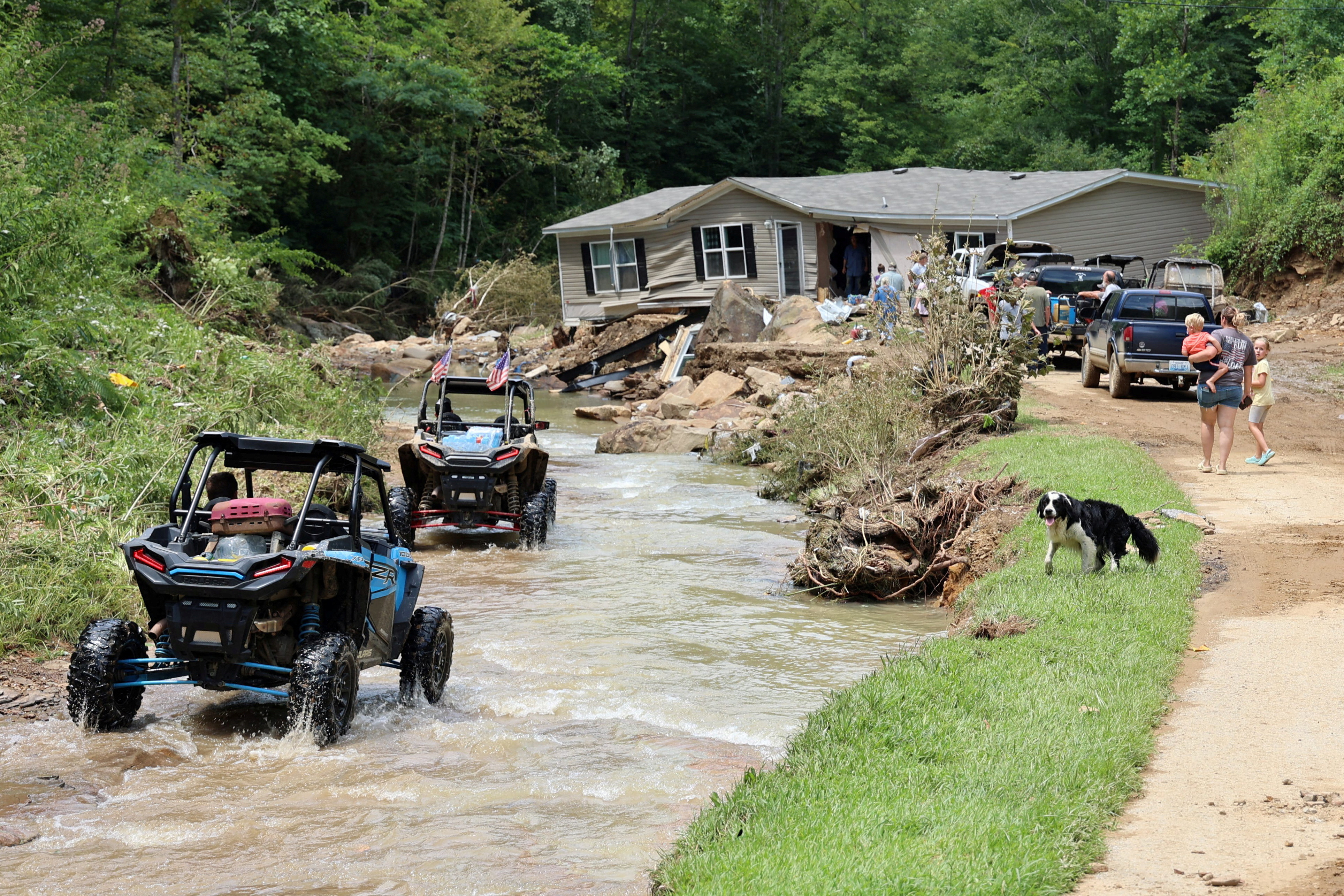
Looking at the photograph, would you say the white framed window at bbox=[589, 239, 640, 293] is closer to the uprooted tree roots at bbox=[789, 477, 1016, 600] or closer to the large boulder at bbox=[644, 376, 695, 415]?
the large boulder at bbox=[644, 376, 695, 415]

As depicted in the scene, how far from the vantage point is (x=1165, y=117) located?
54094mm

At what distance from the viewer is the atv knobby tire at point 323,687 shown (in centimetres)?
716

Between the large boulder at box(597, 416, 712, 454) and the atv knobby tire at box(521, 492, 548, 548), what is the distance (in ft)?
30.1

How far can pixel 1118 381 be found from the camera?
72.8ft

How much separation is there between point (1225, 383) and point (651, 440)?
11.4 metres

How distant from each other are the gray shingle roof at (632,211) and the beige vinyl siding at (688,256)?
1.79 feet

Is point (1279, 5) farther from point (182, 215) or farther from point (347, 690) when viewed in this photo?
point (347, 690)

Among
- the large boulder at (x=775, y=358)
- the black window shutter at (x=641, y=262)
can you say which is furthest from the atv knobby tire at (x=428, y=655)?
the black window shutter at (x=641, y=262)

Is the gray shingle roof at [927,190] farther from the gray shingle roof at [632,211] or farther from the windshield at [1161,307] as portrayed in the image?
the windshield at [1161,307]

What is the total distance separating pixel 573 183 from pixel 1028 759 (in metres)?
52.1

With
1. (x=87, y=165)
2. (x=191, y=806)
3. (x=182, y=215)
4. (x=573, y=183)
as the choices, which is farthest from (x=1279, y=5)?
(x=191, y=806)

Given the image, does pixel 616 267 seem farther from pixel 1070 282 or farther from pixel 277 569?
pixel 277 569

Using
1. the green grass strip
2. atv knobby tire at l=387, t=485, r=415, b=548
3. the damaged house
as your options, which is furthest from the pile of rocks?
the green grass strip

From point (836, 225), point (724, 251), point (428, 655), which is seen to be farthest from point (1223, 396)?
point (724, 251)
